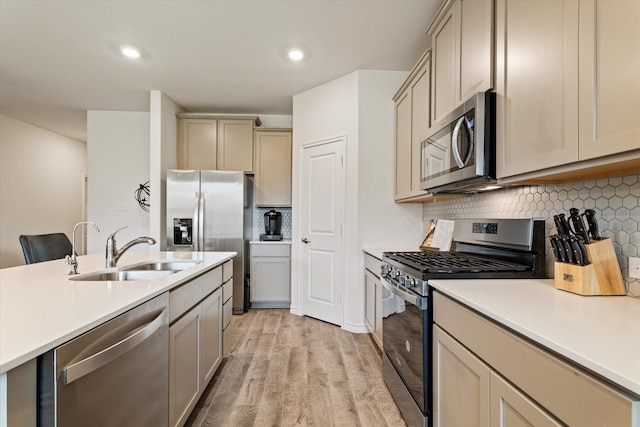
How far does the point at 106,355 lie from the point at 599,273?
65.4 inches

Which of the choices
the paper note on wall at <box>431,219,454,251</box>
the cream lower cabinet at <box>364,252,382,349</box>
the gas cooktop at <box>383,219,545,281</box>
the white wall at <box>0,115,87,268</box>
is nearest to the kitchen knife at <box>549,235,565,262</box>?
the gas cooktop at <box>383,219,545,281</box>

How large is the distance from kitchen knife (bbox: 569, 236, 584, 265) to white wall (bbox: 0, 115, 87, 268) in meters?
6.60

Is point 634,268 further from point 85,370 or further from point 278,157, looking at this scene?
point 278,157

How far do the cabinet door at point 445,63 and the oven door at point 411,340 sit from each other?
1173mm

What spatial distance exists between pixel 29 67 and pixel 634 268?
195 inches

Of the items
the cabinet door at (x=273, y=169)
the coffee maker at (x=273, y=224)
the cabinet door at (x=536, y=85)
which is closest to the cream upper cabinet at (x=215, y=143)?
the cabinet door at (x=273, y=169)

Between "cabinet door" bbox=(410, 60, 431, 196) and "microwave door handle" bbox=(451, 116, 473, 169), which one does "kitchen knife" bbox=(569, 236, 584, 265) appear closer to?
"microwave door handle" bbox=(451, 116, 473, 169)

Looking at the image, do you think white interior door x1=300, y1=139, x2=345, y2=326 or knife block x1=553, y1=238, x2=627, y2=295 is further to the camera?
white interior door x1=300, y1=139, x2=345, y2=326

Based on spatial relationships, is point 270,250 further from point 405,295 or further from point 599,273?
point 599,273

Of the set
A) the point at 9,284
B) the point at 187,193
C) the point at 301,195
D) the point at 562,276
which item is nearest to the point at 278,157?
the point at 301,195

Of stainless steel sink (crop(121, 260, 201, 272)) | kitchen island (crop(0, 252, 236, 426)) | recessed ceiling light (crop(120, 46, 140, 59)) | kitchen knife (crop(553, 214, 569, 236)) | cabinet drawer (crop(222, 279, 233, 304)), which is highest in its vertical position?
recessed ceiling light (crop(120, 46, 140, 59))

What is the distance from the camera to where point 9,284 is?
4.36ft

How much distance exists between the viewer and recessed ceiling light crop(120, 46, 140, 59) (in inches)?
112

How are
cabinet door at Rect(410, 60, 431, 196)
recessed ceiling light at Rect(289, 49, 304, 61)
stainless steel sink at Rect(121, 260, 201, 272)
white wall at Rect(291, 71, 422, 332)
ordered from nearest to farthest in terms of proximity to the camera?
stainless steel sink at Rect(121, 260, 201, 272) → cabinet door at Rect(410, 60, 431, 196) → recessed ceiling light at Rect(289, 49, 304, 61) → white wall at Rect(291, 71, 422, 332)
